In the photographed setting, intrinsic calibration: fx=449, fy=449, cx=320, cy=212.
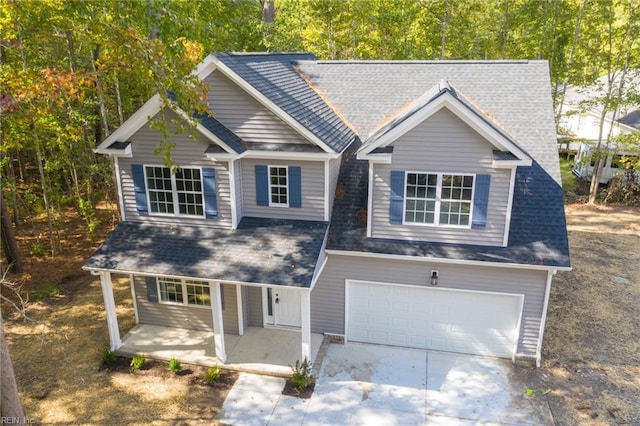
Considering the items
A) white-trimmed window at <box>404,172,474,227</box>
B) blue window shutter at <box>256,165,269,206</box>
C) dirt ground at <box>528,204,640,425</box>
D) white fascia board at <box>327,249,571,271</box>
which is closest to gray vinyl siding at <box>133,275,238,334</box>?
blue window shutter at <box>256,165,269,206</box>

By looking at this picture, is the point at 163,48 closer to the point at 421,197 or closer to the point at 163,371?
the point at 421,197

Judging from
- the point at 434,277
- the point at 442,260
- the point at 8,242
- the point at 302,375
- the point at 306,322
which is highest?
the point at 442,260

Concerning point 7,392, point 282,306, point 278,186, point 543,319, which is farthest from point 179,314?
point 543,319

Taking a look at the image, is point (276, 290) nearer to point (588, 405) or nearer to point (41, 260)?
point (588, 405)

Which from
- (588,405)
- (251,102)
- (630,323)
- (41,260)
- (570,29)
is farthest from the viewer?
(570,29)

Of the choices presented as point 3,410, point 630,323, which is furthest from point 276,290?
point 630,323

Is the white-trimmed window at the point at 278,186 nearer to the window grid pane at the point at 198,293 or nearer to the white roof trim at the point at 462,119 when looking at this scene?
the white roof trim at the point at 462,119
